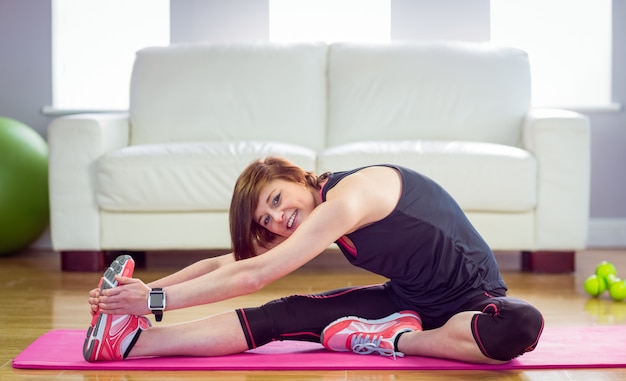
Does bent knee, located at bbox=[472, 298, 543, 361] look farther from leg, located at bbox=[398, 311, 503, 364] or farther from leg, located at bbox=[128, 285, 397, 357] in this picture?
leg, located at bbox=[128, 285, 397, 357]

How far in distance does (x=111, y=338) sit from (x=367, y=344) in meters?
0.59

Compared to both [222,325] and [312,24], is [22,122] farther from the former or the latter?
[222,325]

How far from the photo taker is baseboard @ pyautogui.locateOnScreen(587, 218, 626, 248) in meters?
→ 4.38

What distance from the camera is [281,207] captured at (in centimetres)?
194

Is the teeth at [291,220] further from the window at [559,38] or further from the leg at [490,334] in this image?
the window at [559,38]

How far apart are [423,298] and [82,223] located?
1841 millimetres

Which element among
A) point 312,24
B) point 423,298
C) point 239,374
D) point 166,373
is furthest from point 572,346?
point 312,24

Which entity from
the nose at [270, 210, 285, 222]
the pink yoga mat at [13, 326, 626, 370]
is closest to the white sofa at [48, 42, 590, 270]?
the pink yoga mat at [13, 326, 626, 370]

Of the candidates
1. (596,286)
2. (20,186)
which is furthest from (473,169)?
(20,186)

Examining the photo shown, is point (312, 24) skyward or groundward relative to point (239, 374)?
skyward

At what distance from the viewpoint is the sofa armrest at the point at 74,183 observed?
11.5 feet

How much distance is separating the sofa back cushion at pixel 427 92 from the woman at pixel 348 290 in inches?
71.5

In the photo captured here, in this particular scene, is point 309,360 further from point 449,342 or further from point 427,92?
point 427,92

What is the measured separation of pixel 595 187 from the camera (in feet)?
14.4
